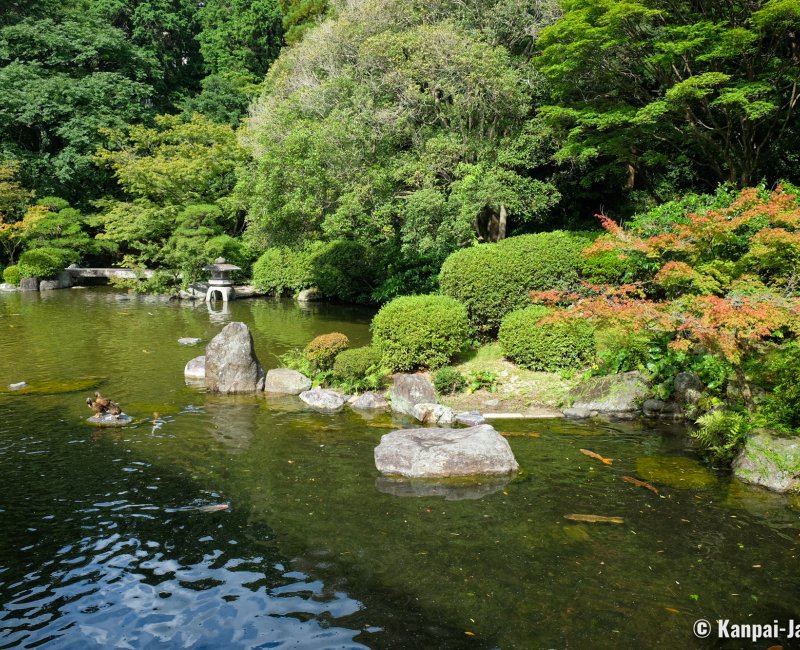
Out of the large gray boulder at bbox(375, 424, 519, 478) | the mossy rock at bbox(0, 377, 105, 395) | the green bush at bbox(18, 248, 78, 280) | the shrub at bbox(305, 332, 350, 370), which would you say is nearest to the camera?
the large gray boulder at bbox(375, 424, 519, 478)

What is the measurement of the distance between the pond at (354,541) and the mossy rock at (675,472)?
4 cm

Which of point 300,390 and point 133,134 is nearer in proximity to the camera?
point 300,390

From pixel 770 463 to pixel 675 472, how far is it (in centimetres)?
115

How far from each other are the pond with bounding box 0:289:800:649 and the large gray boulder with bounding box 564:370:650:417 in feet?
1.67

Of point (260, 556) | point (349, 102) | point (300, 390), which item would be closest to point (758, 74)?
point (349, 102)

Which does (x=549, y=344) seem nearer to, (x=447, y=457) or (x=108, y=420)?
(x=447, y=457)

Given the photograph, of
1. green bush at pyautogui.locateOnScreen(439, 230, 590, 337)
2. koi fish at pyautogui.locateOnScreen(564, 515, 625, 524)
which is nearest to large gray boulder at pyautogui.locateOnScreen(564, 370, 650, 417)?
green bush at pyautogui.locateOnScreen(439, 230, 590, 337)

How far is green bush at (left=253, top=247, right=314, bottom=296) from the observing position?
2852cm

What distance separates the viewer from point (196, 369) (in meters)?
13.8

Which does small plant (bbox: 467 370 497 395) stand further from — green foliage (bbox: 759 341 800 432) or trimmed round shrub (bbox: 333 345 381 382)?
green foliage (bbox: 759 341 800 432)

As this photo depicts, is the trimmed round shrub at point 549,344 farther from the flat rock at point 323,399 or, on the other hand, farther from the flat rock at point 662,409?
the flat rock at point 323,399

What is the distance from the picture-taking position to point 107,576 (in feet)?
19.5

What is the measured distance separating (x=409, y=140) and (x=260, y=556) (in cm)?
1617

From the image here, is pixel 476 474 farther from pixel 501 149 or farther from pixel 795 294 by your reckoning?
pixel 501 149
